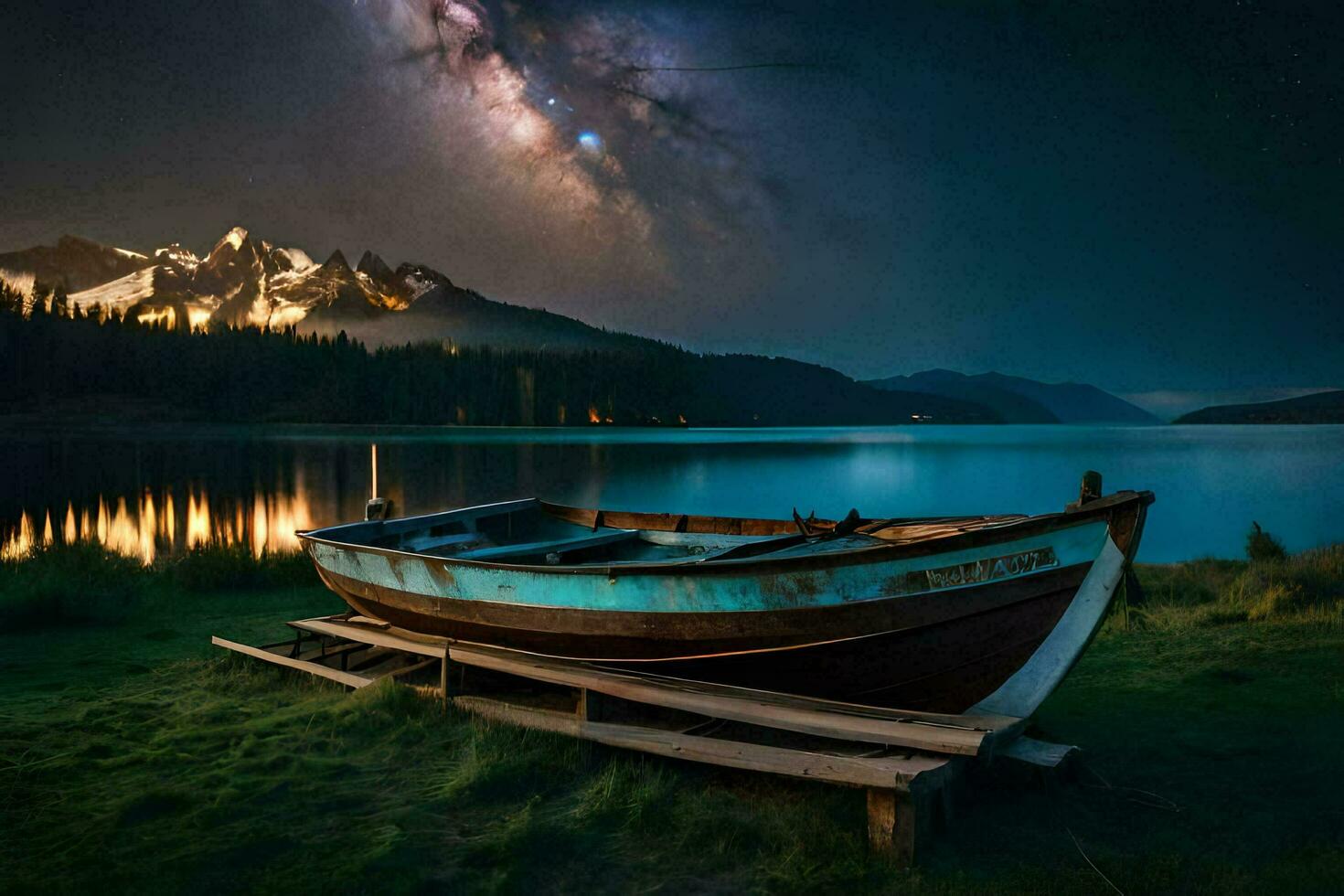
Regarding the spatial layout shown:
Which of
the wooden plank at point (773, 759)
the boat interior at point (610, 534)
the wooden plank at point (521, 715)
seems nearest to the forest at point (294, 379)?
the boat interior at point (610, 534)

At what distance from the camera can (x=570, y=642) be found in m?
7.09

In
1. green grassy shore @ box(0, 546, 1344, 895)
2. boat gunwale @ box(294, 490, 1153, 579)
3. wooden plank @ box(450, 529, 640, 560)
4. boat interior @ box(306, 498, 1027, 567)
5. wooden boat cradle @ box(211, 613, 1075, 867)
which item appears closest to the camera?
green grassy shore @ box(0, 546, 1344, 895)

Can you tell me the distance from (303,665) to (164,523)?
23740 mm

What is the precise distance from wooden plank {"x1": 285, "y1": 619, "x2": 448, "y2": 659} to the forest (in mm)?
118578

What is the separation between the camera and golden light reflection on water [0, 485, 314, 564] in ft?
73.9

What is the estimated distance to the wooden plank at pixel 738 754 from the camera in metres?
4.88

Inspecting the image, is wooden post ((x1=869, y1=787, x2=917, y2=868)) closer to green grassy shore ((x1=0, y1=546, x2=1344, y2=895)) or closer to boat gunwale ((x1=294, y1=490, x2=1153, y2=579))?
green grassy shore ((x1=0, y1=546, x2=1344, y2=895))

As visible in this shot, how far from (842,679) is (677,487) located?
145 ft

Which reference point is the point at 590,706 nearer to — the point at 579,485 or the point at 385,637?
the point at 385,637

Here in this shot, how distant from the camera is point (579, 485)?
1987 inches

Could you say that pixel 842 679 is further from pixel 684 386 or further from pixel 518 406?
pixel 684 386

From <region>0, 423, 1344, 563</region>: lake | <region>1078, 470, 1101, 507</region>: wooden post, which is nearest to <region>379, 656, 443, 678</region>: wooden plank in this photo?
<region>1078, 470, 1101, 507</region>: wooden post

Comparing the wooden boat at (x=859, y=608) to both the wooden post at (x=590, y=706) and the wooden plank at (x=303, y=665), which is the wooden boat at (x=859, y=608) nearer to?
the wooden post at (x=590, y=706)

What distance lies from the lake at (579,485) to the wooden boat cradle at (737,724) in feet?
41.1
